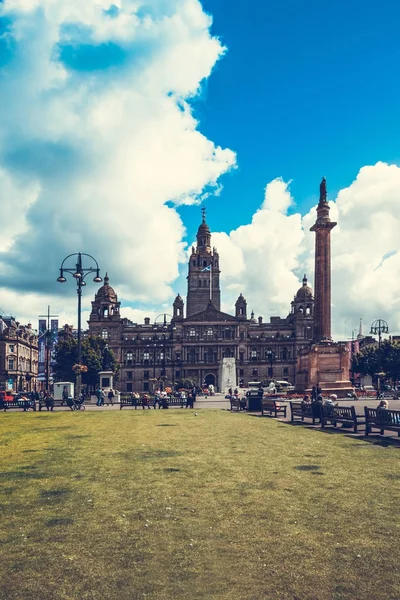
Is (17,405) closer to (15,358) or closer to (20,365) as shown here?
(15,358)

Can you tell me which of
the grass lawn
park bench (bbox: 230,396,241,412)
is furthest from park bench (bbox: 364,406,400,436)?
park bench (bbox: 230,396,241,412)

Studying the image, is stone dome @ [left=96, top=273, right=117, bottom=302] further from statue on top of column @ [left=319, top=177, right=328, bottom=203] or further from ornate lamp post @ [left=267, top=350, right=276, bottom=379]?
statue on top of column @ [left=319, top=177, right=328, bottom=203]

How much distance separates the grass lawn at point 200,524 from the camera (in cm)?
546

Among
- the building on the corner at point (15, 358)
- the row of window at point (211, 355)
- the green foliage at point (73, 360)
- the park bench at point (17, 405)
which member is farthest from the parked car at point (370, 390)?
the building on the corner at point (15, 358)

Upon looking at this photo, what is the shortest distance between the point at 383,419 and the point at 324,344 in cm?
2249

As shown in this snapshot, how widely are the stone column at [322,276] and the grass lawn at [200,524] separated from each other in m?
26.1

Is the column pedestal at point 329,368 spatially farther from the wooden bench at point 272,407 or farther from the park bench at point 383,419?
the park bench at point 383,419

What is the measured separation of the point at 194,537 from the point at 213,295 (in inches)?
4764

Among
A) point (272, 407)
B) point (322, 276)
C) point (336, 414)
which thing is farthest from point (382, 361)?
point (336, 414)

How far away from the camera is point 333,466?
11.7 m

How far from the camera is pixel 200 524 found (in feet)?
24.4

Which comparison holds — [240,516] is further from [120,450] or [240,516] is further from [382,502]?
[120,450]

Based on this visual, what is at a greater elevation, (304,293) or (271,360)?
(304,293)

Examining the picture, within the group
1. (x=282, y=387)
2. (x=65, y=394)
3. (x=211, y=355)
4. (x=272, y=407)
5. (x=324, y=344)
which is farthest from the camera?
(x=211, y=355)
